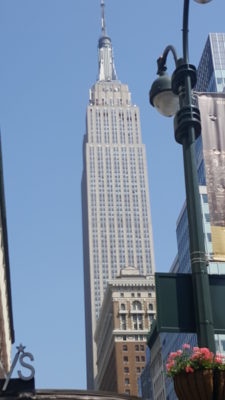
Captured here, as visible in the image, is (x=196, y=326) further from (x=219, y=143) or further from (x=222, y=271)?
(x=222, y=271)

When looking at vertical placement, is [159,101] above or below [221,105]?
below

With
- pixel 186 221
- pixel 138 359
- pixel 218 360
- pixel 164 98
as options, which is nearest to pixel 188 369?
pixel 218 360

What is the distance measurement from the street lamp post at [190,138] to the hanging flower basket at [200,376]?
1.83 ft

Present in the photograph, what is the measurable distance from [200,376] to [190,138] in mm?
4258

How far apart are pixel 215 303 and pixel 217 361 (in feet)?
5.04

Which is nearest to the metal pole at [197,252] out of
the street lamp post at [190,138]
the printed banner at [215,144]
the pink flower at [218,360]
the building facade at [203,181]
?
the street lamp post at [190,138]

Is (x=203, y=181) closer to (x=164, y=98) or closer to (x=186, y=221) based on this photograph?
(x=186, y=221)

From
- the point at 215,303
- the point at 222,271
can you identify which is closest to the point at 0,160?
the point at 222,271

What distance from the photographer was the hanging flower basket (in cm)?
1115

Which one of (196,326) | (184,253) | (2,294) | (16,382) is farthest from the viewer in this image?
(184,253)

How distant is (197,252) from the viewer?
41.8ft

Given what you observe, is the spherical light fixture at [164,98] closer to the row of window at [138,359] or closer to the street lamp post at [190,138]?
the street lamp post at [190,138]

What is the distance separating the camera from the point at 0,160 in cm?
6450

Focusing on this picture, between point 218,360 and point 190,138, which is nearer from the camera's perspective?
point 218,360
